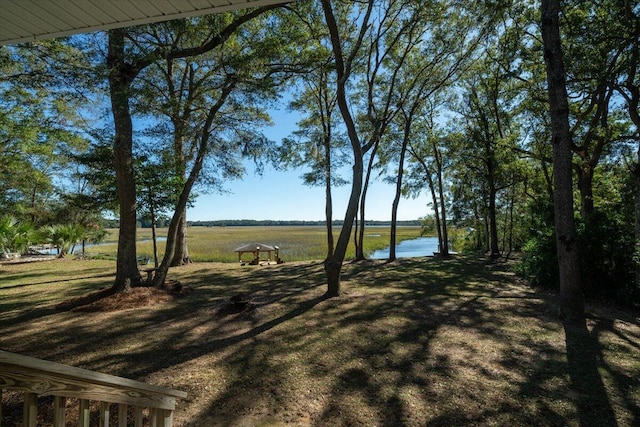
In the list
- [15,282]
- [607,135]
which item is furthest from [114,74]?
[607,135]

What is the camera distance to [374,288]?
28.1 feet

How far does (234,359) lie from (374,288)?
519 cm

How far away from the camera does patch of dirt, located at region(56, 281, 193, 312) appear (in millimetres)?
6277

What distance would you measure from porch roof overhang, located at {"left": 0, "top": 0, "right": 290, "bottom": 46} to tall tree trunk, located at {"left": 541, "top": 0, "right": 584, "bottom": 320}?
19.0 ft

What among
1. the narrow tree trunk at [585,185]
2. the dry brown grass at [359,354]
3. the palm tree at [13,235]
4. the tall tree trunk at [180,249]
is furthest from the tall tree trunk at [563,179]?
the palm tree at [13,235]

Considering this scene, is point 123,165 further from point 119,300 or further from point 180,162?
point 119,300

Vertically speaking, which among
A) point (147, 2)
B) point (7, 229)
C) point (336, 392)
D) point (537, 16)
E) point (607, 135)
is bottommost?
point (336, 392)

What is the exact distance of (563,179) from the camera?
18.6ft

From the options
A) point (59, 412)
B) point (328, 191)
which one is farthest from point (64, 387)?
point (328, 191)

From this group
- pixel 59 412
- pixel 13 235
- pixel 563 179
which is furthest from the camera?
pixel 13 235

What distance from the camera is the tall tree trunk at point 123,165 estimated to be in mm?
6828

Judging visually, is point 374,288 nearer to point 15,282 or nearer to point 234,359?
point 234,359

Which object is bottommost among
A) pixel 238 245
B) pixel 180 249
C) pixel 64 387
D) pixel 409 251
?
pixel 409 251

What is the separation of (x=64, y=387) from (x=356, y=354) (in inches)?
146
